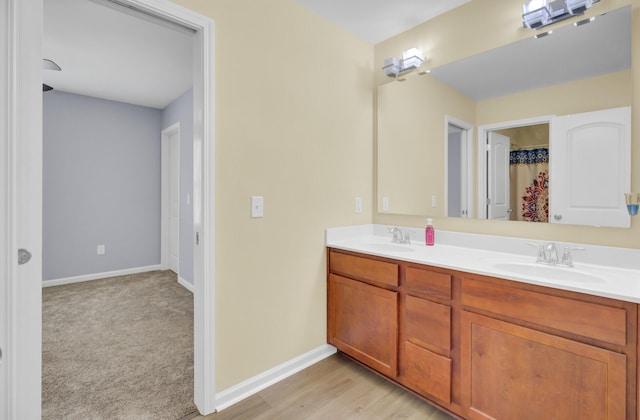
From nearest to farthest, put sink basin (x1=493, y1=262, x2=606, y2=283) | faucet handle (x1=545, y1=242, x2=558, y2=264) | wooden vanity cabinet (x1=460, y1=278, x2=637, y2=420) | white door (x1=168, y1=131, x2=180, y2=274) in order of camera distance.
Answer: wooden vanity cabinet (x1=460, y1=278, x2=637, y2=420) → sink basin (x1=493, y1=262, x2=606, y2=283) → faucet handle (x1=545, y1=242, x2=558, y2=264) → white door (x1=168, y1=131, x2=180, y2=274)

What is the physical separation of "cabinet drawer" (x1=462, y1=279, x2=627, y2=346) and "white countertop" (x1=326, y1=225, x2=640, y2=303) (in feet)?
0.20

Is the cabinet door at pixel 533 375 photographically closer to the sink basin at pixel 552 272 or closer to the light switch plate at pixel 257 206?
the sink basin at pixel 552 272

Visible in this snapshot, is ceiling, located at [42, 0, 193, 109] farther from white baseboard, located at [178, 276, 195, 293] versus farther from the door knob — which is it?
white baseboard, located at [178, 276, 195, 293]

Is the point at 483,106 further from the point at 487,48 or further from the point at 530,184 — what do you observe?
the point at 530,184

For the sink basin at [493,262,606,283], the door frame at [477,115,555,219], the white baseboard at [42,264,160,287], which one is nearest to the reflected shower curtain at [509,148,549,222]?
the door frame at [477,115,555,219]

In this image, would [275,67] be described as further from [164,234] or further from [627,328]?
[164,234]

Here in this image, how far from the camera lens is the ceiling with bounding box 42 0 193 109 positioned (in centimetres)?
225

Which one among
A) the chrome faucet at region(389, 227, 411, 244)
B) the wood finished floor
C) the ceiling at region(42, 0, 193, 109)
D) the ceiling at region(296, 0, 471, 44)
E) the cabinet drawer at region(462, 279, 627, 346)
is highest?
the ceiling at region(42, 0, 193, 109)

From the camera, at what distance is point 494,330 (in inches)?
54.8

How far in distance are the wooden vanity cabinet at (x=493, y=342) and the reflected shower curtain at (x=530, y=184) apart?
2.08 feet

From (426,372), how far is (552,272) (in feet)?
2.64

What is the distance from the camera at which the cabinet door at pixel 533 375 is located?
3.70 feet

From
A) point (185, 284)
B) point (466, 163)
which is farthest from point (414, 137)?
point (185, 284)

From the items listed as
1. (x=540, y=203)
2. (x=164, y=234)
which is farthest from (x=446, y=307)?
(x=164, y=234)
